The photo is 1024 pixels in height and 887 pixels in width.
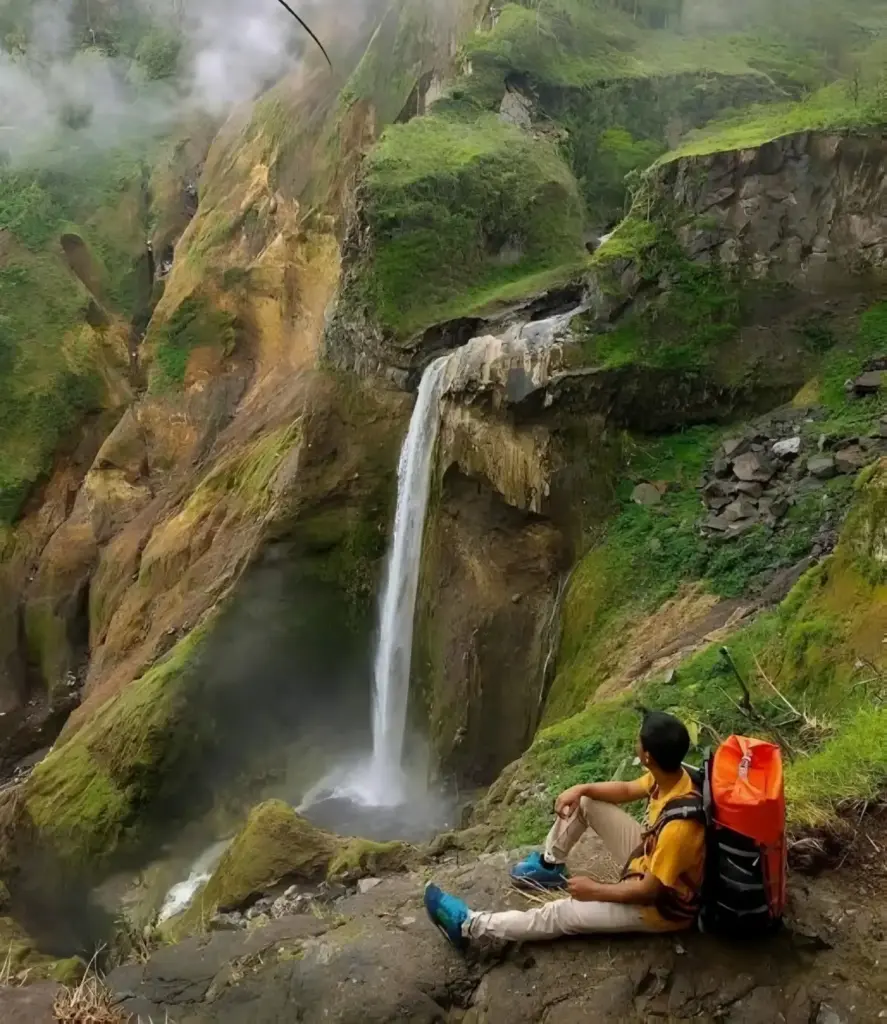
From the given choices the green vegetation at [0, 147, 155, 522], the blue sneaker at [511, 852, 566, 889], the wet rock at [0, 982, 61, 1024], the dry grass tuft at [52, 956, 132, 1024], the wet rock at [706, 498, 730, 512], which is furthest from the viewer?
the green vegetation at [0, 147, 155, 522]

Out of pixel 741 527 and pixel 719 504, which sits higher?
pixel 719 504

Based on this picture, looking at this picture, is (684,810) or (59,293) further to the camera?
(59,293)

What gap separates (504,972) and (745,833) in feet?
5.17

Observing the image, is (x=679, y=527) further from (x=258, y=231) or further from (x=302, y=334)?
(x=258, y=231)

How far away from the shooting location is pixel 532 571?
12383 mm

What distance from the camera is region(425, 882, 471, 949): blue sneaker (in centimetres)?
461

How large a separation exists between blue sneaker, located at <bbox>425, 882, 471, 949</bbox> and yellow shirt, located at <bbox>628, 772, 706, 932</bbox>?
3.65ft

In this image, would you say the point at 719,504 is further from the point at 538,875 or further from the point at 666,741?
the point at 666,741

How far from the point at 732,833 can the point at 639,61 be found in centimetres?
2197

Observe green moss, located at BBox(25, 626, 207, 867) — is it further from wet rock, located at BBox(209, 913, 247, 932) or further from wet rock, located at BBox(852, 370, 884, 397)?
wet rock, located at BBox(852, 370, 884, 397)

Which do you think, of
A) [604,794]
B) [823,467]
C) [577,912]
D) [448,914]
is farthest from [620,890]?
[823,467]

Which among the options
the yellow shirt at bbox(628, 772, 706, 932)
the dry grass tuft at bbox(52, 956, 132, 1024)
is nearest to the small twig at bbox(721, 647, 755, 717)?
the yellow shirt at bbox(628, 772, 706, 932)

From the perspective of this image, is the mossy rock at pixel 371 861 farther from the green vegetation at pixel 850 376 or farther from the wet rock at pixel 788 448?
the green vegetation at pixel 850 376

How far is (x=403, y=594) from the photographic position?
46.0 ft
